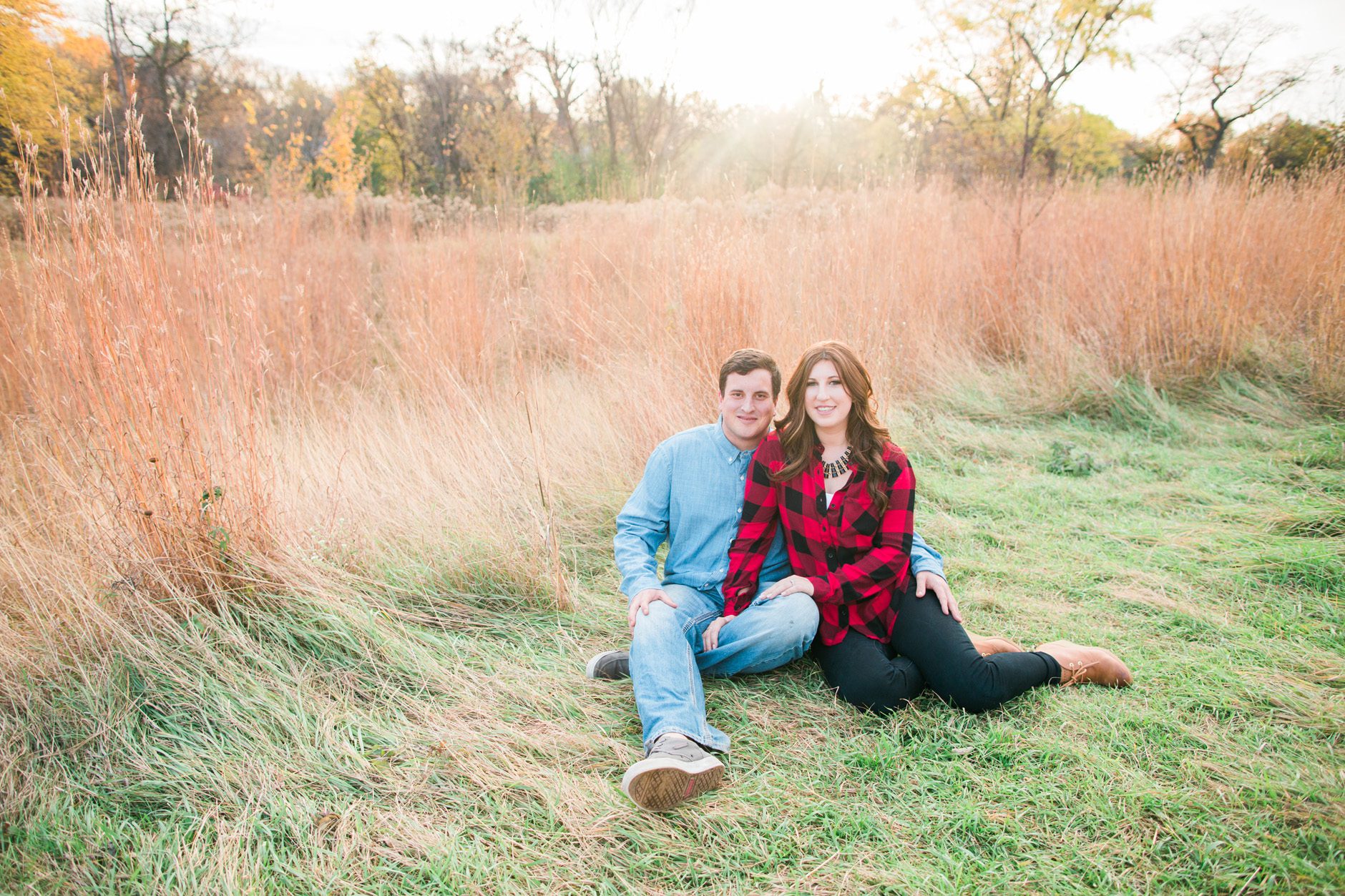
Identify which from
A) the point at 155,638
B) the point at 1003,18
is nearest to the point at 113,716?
the point at 155,638

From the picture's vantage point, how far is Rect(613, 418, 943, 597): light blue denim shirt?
215cm

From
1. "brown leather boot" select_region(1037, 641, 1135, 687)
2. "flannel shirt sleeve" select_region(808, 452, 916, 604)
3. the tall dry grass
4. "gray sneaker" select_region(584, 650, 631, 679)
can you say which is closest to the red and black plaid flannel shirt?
"flannel shirt sleeve" select_region(808, 452, 916, 604)

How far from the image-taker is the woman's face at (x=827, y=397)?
202cm

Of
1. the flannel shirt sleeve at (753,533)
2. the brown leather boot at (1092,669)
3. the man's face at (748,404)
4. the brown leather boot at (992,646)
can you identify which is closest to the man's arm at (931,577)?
the brown leather boot at (992,646)

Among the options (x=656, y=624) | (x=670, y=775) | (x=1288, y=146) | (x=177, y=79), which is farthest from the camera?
(x=177, y=79)

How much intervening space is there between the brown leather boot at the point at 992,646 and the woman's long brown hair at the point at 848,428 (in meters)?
0.50

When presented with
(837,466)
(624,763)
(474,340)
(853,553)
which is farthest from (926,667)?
(474,340)

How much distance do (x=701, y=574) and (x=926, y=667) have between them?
685mm

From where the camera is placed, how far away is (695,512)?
2160mm

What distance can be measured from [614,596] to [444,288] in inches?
109

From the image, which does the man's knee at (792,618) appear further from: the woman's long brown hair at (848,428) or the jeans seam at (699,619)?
the woman's long brown hair at (848,428)

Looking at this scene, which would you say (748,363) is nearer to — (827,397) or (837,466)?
(827,397)

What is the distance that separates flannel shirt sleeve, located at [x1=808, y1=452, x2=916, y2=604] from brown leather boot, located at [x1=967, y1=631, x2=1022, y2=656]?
0.31 meters

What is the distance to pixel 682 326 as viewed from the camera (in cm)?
388
